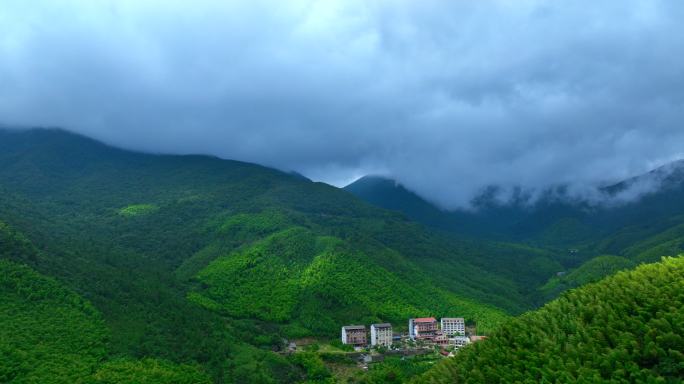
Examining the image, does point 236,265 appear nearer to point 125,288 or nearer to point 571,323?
point 125,288

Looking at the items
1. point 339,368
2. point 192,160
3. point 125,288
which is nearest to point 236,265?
point 125,288

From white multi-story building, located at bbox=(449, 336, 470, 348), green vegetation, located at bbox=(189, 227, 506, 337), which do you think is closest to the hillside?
green vegetation, located at bbox=(189, 227, 506, 337)

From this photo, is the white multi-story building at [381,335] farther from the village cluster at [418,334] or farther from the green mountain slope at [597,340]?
the green mountain slope at [597,340]

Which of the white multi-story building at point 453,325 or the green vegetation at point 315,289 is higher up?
the green vegetation at point 315,289

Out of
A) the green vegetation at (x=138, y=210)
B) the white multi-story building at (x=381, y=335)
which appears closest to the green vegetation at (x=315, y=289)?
the white multi-story building at (x=381, y=335)

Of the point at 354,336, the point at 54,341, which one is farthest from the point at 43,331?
the point at 354,336

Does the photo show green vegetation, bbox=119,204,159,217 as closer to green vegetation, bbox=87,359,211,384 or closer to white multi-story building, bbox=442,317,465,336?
green vegetation, bbox=87,359,211,384
